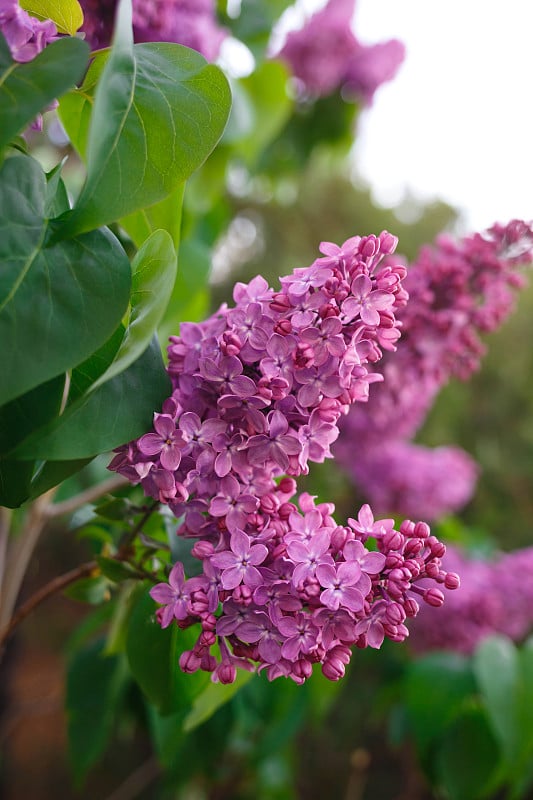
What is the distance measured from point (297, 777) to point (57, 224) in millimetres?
2647

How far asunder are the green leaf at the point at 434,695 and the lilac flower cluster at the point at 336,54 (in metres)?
1.22

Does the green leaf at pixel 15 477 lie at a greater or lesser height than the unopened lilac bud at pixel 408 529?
lesser

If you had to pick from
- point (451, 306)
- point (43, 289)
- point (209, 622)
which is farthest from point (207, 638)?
point (451, 306)

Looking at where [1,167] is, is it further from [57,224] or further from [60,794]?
[60,794]

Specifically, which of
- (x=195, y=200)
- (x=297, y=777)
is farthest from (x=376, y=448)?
(x=297, y=777)

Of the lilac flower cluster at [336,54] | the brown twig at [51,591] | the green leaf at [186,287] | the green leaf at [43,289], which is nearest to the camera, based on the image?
the green leaf at [43,289]

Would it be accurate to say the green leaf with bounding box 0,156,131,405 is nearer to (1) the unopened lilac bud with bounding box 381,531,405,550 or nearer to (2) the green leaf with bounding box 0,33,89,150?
(2) the green leaf with bounding box 0,33,89,150

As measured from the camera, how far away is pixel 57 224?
0.38 metres

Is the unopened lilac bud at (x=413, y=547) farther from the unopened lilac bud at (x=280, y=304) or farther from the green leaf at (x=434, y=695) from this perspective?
the green leaf at (x=434, y=695)

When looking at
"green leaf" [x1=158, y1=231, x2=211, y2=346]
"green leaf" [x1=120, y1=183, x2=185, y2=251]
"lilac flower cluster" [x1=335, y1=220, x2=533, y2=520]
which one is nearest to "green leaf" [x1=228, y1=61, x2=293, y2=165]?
"green leaf" [x1=158, y1=231, x2=211, y2=346]

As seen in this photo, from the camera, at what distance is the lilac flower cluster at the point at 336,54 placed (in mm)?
1587

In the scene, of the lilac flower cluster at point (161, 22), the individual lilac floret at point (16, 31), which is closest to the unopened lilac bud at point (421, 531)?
the individual lilac floret at point (16, 31)

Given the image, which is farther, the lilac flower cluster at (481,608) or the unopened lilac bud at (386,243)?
the lilac flower cluster at (481,608)

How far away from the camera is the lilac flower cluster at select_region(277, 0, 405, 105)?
5.21 feet
